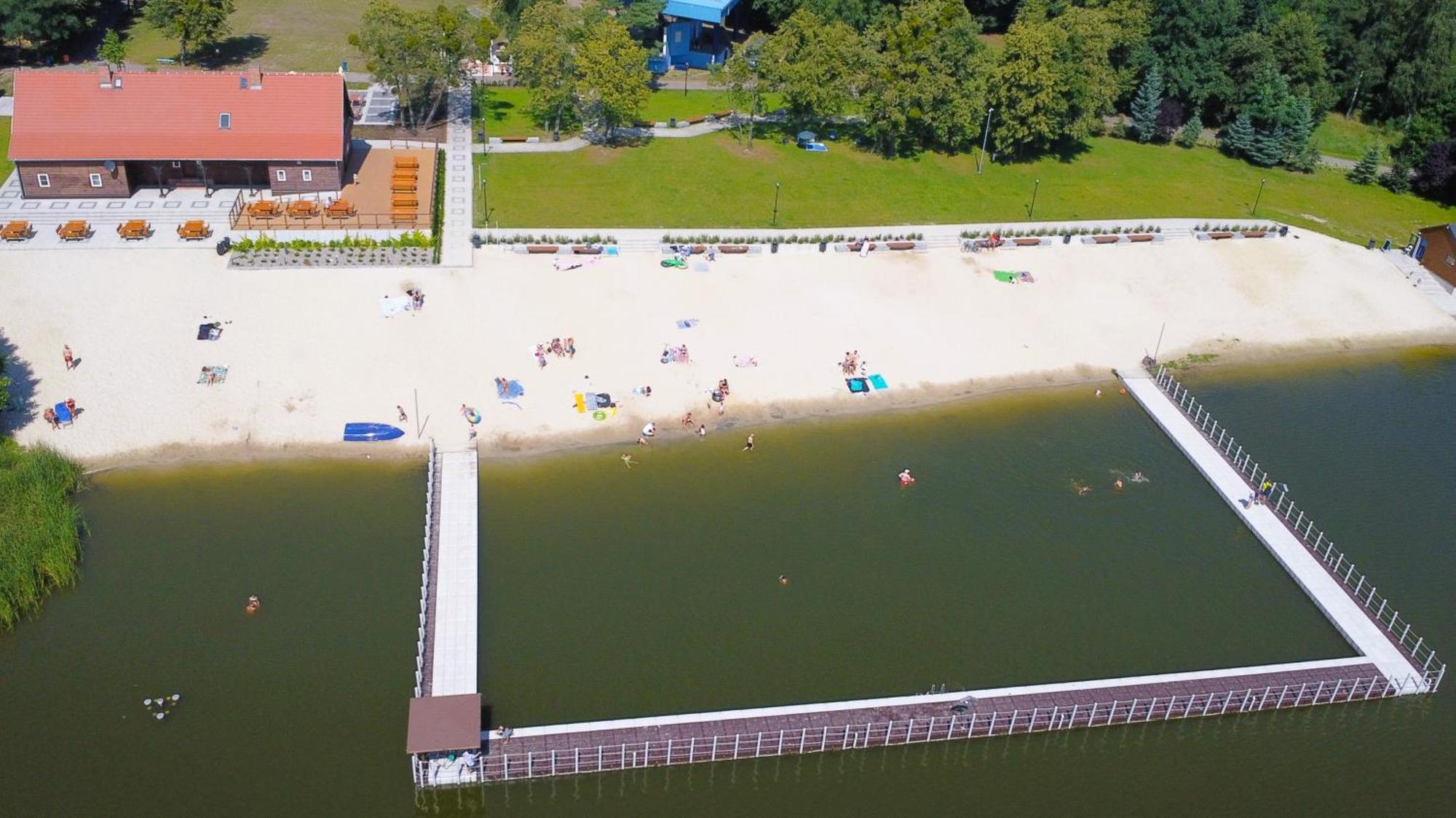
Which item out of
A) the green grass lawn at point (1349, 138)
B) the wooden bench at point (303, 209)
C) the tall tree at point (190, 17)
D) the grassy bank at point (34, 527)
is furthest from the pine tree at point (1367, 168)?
the grassy bank at point (34, 527)

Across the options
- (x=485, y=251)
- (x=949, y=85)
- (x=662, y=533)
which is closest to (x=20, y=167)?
→ (x=485, y=251)

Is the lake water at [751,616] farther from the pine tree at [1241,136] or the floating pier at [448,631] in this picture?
the pine tree at [1241,136]

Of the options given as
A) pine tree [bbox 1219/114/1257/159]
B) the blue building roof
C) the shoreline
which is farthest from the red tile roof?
pine tree [bbox 1219/114/1257/159]

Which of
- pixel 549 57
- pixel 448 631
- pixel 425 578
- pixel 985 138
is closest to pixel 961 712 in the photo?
pixel 448 631

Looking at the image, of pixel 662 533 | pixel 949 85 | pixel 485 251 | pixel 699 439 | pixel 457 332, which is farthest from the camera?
pixel 949 85

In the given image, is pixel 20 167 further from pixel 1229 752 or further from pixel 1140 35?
pixel 1140 35

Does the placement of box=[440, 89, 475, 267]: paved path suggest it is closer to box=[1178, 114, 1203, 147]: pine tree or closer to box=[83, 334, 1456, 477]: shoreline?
box=[83, 334, 1456, 477]: shoreline
